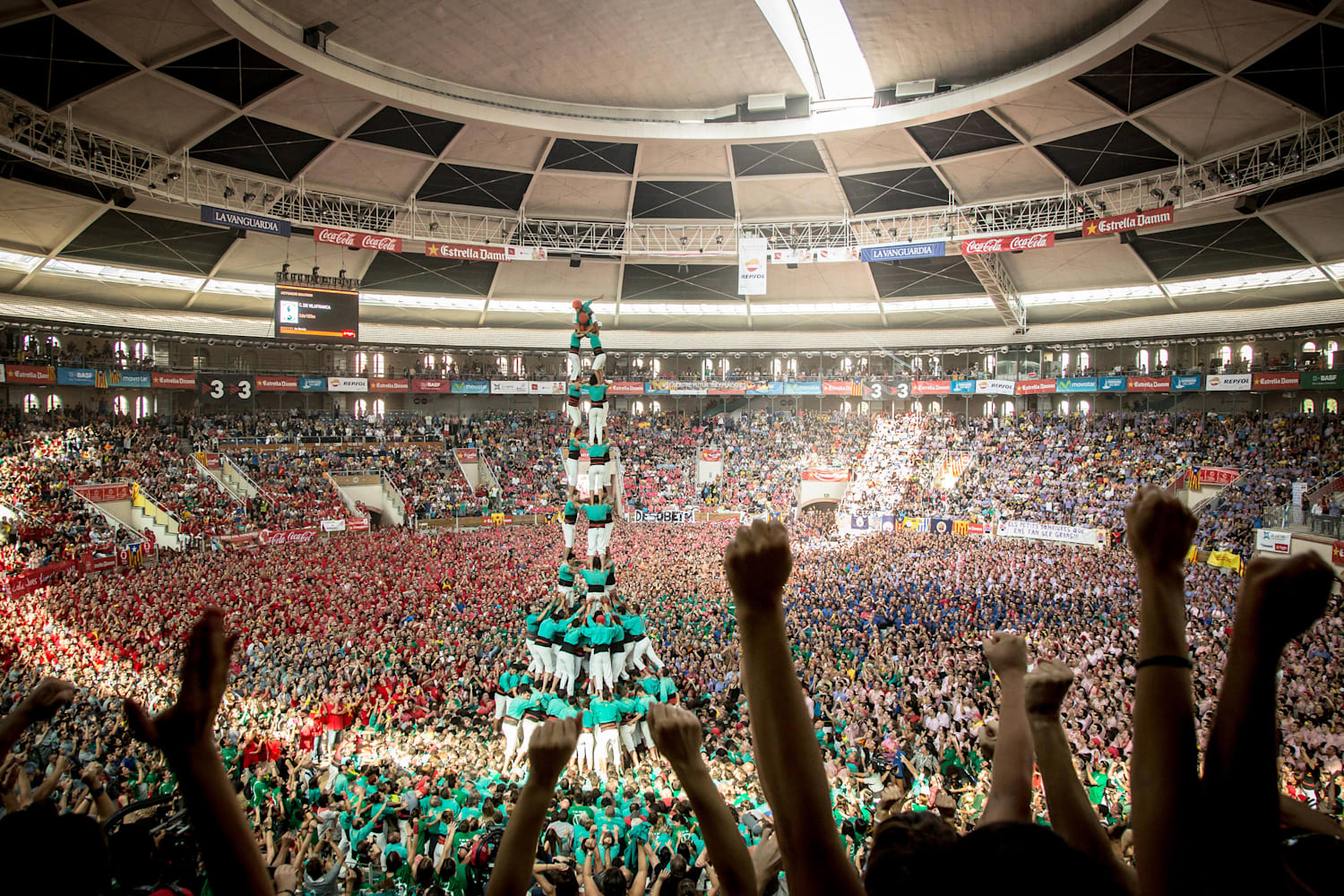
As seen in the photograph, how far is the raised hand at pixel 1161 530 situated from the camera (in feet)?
5.68

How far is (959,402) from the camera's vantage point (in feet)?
157

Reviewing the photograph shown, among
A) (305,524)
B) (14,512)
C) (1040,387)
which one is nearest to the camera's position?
(14,512)

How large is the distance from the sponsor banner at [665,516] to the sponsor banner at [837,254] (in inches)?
628

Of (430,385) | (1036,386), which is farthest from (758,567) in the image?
(430,385)

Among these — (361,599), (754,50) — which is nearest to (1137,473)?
(754,50)

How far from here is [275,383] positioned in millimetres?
40438

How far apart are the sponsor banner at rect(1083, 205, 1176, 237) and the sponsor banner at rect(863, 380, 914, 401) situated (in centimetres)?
2006

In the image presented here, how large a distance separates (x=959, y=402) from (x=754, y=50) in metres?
31.3

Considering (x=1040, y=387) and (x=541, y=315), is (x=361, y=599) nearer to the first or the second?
(x=541, y=315)

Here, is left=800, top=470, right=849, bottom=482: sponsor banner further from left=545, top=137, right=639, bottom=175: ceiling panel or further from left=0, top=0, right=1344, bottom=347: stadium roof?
left=545, top=137, right=639, bottom=175: ceiling panel

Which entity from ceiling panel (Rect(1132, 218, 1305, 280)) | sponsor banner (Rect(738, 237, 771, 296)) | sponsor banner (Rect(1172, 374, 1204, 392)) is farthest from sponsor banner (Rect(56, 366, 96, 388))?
sponsor banner (Rect(1172, 374, 1204, 392))

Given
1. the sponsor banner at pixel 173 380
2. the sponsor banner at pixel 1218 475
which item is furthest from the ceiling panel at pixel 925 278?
the sponsor banner at pixel 173 380

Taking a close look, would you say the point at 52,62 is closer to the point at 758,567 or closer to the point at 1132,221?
the point at 758,567

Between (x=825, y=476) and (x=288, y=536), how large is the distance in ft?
90.0
